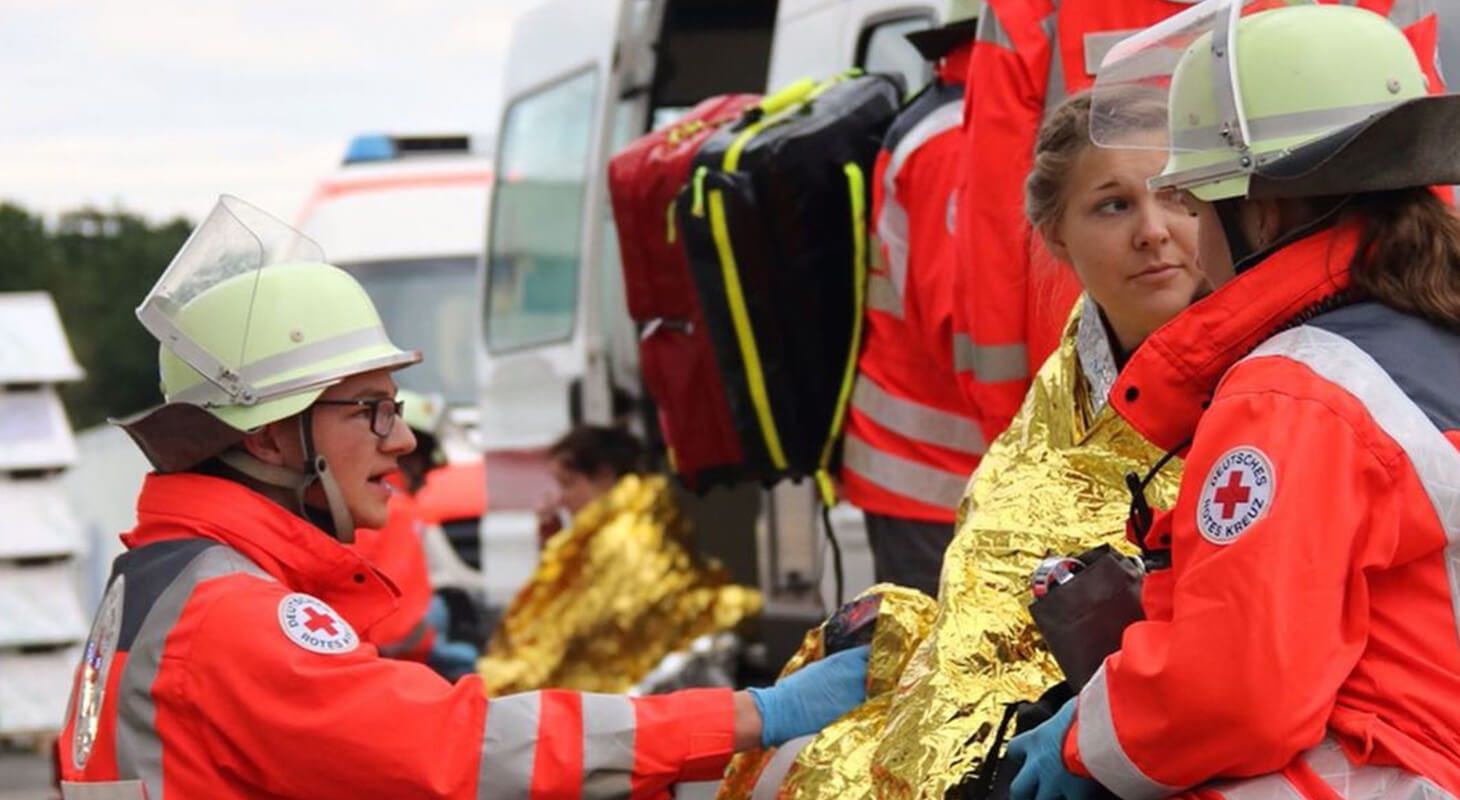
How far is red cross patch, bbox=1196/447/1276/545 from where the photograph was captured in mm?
2387

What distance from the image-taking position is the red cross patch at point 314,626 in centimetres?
321

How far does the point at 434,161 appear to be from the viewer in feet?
44.3

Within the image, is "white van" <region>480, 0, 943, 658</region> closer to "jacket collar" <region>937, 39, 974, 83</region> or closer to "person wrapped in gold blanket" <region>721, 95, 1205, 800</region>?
"jacket collar" <region>937, 39, 974, 83</region>

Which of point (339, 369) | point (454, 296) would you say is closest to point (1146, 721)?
point (339, 369)

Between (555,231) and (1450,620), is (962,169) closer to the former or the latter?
(1450,620)

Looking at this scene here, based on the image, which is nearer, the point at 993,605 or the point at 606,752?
the point at 993,605

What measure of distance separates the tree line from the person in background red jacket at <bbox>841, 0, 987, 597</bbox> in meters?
28.5

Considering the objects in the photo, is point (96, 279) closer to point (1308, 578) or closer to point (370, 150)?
point (370, 150)

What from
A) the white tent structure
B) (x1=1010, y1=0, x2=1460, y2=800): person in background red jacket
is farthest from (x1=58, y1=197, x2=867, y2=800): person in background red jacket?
the white tent structure

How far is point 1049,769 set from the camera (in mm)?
2668

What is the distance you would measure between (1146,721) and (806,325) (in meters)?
2.79

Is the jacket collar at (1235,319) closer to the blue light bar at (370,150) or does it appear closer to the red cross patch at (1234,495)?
the red cross patch at (1234,495)

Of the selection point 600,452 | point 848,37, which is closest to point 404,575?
point 600,452

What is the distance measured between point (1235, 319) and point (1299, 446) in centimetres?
24
